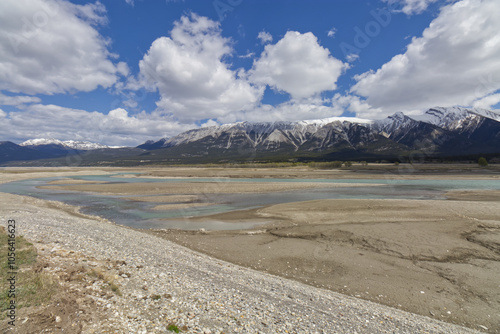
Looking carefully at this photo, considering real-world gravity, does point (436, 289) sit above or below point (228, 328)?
below

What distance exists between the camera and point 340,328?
8.40 metres

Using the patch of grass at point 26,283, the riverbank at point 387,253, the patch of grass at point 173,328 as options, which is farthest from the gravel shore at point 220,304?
the patch of grass at point 26,283

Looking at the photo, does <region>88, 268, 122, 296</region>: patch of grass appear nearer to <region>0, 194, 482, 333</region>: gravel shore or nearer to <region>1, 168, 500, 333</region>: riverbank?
<region>0, 194, 482, 333</region>: gravel shore

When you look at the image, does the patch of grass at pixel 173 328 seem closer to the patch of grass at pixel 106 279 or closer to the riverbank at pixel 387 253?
the riverbank at pixel 387 253

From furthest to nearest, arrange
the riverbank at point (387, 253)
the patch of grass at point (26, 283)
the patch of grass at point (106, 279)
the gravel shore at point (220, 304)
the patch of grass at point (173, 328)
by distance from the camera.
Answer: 1. the riverbank at point (387, 253)
2. the patch of grass at point (106, 279)
3. the gravel shore at point (220, 304)
4. the patch of grass at point (26, 283)
5. the patch of grass at point (173, 328)

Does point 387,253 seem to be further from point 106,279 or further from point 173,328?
point 106,279

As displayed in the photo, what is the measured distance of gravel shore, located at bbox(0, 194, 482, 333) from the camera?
25.8ft

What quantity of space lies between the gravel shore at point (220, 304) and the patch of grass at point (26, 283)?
180 centimetres

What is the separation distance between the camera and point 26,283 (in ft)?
28.2

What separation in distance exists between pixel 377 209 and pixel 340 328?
1014 inches

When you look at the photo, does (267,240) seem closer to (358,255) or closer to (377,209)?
(358,255)

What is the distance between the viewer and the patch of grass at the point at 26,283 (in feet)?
24.7

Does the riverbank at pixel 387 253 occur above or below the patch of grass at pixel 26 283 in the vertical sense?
below

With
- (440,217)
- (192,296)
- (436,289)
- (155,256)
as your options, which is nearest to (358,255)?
(436,289)
